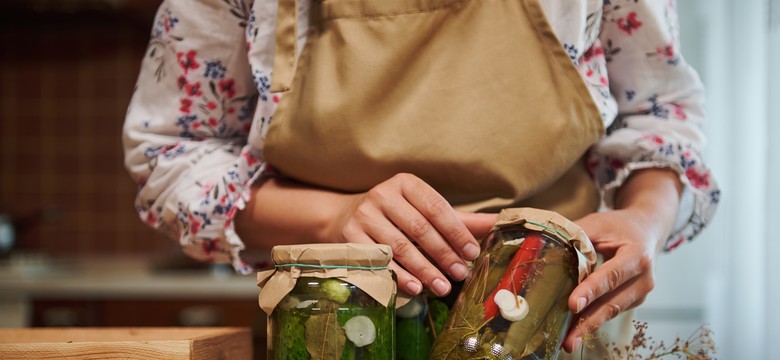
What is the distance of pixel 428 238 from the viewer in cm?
64

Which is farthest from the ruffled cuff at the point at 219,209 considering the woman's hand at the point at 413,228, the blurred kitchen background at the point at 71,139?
the blurred kitchen background at the point at 71,139

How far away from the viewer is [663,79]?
875 mm

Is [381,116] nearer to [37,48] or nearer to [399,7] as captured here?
[399,7]

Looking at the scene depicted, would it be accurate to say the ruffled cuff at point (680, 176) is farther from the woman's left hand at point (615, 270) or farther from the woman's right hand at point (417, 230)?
the woman's right hand at point (417, 230)

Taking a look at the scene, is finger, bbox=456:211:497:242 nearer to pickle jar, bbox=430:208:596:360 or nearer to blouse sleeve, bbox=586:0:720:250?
pickle jar, bbox=430:208:596:360

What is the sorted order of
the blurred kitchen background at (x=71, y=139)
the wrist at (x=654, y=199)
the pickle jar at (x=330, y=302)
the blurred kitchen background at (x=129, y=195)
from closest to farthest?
1. the pickle jar at (x=330, y=302)
2. the wrist at (x=654, y=199)
3. the blurred kitchen background at (x=129, y=195)
4. the blurred kitchen background at (x=71, y=139)

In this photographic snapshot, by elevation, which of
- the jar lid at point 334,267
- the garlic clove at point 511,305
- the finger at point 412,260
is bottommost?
the finger at point 412,260

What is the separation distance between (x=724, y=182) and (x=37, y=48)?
2.14 metres

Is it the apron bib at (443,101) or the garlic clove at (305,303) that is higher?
the apron bib at (443,101)

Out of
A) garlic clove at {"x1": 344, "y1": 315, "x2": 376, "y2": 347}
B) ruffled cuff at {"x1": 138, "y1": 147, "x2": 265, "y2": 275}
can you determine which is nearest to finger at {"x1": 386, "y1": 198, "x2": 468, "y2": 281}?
garlic clove at {"x1": 344, "y1": 315, "x2": 376, "y2": 347}

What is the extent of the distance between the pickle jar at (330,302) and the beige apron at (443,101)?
19 cm

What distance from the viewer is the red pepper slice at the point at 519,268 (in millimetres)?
574

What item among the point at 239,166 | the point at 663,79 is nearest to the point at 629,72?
the point at 663,79

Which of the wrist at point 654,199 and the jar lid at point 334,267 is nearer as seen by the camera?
the jar lid at point 334,267
